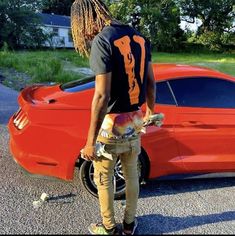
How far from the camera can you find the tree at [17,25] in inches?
1529

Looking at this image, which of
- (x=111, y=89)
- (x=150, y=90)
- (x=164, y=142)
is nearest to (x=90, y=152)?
(x=111, y=89)

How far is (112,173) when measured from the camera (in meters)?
3.29

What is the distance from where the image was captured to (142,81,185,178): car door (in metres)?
4.41

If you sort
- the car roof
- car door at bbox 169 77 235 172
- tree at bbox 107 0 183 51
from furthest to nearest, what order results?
tree at bbox 107 0 183 51 → the car roof → car door at bbox 169 77 235 172

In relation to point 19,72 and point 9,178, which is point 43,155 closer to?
point 9,178

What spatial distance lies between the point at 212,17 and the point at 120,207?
4830cm

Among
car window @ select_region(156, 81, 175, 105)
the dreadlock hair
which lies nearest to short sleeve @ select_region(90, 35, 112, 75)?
the dreadlock hair

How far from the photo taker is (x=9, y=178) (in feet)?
15.8

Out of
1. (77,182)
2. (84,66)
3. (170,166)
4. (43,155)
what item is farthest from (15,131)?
(84,66)

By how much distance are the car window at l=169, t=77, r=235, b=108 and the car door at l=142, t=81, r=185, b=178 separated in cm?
13

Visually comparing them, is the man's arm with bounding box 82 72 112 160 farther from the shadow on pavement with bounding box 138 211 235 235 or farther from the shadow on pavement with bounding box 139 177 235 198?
the shadow on pavement with bounding box 139 177 235 198

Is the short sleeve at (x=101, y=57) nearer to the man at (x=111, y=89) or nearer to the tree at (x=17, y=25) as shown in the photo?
the man at (x=111, y=89)

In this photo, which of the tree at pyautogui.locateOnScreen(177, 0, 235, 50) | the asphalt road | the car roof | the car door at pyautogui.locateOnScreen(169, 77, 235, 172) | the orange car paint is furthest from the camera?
the tree at pyautogui.locateOnScreen(177, 0, 235, 50)

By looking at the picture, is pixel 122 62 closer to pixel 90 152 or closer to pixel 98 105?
pixel 98 105
